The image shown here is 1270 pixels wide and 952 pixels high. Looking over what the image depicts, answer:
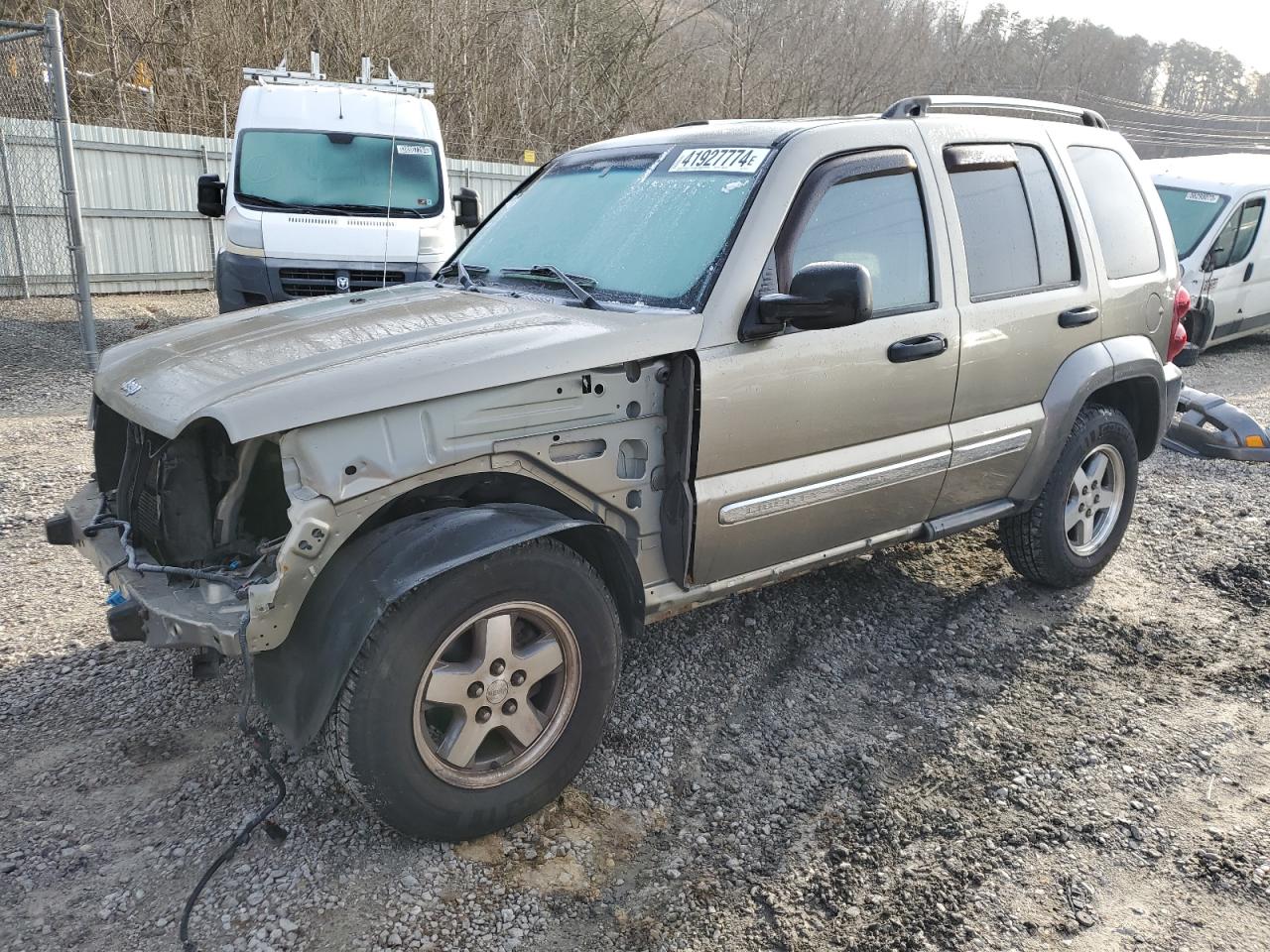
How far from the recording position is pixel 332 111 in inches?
364

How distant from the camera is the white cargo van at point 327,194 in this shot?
8.37 meters

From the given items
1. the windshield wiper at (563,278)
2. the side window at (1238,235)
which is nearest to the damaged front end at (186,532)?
the windshield wiper at (563,278)

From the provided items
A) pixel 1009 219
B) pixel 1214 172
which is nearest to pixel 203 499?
pixel 1009 219

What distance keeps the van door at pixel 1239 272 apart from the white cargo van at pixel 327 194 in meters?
8.06

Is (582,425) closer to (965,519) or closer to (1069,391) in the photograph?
(965,519)

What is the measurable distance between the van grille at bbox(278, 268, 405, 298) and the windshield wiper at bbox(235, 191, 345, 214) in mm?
674

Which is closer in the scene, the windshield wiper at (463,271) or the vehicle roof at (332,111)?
the windshield wiper at (463,271)

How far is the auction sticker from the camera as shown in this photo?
3363mm

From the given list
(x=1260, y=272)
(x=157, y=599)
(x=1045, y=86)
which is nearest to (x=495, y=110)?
(x=1260, y=272)

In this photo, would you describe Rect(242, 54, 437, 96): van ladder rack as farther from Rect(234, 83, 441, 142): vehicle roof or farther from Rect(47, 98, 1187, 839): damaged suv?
Rect(47, 98, 1187, 839): damaged suv

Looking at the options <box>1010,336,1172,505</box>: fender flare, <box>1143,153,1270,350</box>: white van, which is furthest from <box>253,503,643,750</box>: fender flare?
<box>1143,153,1270,350</box>: white van

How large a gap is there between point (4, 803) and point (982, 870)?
2.95 m

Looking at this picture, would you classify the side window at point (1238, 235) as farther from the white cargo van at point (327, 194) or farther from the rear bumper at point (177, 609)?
the rear bumper at point (177, 609)

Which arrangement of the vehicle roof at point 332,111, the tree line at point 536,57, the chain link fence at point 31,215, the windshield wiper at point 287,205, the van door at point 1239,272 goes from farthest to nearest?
the tree line at point 536,57, the chain link fence at point 31,215, the van door at point 1239,272, the vehicle roof at point 332,111, the windshield wiper at point 287,205
